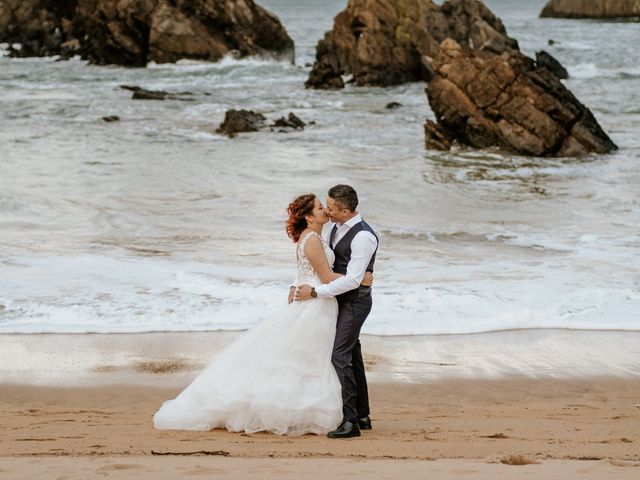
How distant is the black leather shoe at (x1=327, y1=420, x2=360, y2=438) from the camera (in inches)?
269

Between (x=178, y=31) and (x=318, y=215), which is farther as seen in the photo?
(x=178, y=31)

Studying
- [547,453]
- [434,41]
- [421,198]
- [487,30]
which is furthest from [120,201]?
[487,30]

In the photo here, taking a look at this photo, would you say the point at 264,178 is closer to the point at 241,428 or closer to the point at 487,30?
the point at 241,428

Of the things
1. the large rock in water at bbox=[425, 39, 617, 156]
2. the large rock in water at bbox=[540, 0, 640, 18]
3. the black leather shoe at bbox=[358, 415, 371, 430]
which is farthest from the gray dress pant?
the large rock in water at bbox=[540, 0, 640, 18]

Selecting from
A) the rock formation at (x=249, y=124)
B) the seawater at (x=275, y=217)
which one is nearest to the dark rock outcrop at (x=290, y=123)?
the rock formation at (x=249, y=124)

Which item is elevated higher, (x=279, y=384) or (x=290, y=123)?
(x=279, y=384)

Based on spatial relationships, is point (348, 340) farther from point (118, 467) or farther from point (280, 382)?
point (118, 467)

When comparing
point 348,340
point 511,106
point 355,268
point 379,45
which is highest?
Answer: point 379,45

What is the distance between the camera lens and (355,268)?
6.82m

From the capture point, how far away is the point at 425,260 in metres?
14.3

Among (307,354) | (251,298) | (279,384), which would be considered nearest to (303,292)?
(307,354)

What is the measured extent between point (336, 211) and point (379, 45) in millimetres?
36677

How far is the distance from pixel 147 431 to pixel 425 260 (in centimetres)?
783

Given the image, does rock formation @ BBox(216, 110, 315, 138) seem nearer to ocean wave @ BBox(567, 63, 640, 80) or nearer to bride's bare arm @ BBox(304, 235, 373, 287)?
ocean wave @ BBox(567, 63, 640, 80)
